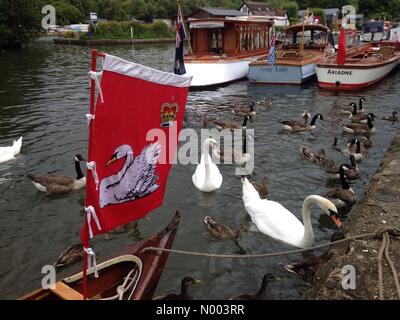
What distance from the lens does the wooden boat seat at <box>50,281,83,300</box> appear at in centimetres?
458

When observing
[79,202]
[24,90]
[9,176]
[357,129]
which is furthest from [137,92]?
[24,90]

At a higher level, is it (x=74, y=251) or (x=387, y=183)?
(x=387, y=183)

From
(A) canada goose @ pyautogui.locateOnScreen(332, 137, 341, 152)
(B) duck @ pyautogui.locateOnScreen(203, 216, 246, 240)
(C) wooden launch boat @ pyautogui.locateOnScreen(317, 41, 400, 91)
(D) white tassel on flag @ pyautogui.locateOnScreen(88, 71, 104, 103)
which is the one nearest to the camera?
(D) white tassel on flag @ pyautogui.locateOnScreen(88, 71, 104, 103)

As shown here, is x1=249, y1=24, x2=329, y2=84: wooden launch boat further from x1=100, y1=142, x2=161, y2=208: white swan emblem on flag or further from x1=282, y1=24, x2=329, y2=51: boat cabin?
x1=100, y1=142, x2=161, y2=208: white swan emblem on flag

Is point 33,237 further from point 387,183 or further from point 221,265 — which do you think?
point 387,183

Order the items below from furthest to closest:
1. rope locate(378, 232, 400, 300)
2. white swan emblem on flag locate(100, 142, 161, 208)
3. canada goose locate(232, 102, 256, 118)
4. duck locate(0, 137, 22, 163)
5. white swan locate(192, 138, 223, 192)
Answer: canada goose locate(232, 102, 256, 118) → duck locate(0, 137, 22, 163) → white swan locate(192, 138, 223, 192) → rope locate(378, 232, 400, 300) → white swan emblem on flag locate(100, 142, 161, 208)

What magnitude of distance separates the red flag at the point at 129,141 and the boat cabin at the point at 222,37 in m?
20.4

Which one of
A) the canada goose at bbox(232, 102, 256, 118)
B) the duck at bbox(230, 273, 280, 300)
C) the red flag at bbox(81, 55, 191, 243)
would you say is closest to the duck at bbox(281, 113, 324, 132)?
the canada goose at bbox(232, 102, 256, 118)

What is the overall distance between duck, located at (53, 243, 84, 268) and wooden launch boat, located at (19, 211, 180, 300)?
5.71 feet

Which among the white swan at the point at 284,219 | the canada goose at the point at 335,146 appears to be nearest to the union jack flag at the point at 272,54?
the canada goose at the point at 335,146

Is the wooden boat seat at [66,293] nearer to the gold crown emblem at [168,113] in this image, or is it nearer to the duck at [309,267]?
the gold crown emblem at [168,113]
